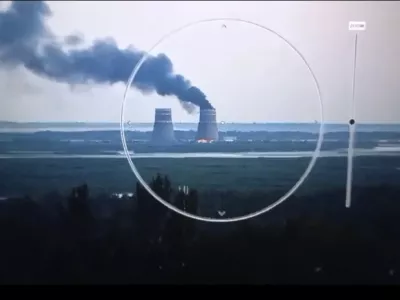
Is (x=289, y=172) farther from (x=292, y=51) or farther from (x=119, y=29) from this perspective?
(x=119, y=29)

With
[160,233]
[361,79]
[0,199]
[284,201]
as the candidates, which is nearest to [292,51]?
[361,79]
